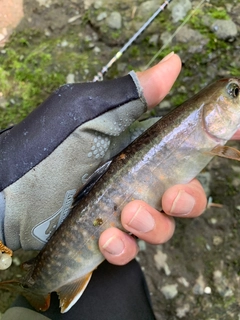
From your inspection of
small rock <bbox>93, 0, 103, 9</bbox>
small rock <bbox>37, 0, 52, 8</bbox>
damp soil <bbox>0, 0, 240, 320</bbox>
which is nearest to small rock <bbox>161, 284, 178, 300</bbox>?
damp soil <bbox>0, 0, 240, 320</bbox>

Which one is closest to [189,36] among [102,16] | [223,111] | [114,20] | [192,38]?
[192,38]

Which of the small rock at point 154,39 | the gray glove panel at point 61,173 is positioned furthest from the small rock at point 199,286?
the small rock at point 154,39

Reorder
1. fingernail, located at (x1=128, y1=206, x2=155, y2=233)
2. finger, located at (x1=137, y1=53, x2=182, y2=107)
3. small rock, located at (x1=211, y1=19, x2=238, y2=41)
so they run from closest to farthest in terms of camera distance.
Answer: fingernail, located at (x1=128, y1=206, x2=155, y2=233) < finger, located at (x1=137, y1=53, x2=182, y2=107) < small rock, located at (x1=211, y1=19, x2=238, y2=41)

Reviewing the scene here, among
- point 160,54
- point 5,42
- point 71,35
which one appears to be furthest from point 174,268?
point 5,42

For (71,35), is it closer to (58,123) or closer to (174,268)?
(58,123)

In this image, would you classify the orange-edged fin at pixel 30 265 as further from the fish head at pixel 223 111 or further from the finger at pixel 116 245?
the fish head at pixel 223 111

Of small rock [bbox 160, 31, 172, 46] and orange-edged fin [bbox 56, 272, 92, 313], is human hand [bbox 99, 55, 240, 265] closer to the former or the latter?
orange-edged fin [bbox 56, 272, 92, 313]
